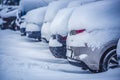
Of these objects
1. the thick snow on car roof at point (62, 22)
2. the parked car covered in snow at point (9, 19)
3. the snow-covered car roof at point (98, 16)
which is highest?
the snow-covered car roof at point (98, 16)

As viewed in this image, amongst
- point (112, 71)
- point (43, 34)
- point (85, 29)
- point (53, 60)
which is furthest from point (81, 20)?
point (43, 34)

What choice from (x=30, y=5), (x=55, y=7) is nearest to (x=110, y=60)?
(x=55, y=7)

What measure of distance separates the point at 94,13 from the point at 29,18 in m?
9.49

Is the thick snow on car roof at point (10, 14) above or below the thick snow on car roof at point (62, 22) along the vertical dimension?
below

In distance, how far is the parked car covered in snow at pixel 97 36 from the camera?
6328mm

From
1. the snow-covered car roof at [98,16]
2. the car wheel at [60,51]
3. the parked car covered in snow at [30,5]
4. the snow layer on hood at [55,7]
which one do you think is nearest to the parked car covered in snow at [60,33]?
the car wheel at [60,51]

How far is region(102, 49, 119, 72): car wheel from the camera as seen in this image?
6.40m

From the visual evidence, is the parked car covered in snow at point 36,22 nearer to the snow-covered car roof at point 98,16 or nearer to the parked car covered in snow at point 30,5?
the parked car covered in snow at point 30,5

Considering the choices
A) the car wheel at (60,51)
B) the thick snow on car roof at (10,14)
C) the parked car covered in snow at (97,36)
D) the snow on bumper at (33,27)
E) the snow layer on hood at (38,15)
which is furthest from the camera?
the thick snow on car roof at (10,14)

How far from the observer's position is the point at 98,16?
6.54m

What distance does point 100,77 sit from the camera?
5.72m

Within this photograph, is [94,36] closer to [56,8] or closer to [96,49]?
[96,49]

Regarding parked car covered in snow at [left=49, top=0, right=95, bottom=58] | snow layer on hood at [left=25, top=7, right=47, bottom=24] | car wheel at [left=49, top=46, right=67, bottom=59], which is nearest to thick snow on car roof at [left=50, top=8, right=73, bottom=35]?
parked car covered in snow at [left=49, top=0, right=95, bottom=58]

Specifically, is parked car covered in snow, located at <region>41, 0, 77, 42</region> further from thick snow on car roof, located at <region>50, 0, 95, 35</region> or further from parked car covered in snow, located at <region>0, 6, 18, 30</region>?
parked car covered in snow, located at <region>0, 6, 18, 30</region>
